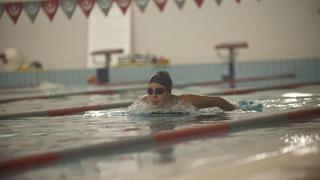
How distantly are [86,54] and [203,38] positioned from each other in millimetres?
2743

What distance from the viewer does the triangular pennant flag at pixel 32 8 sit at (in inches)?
508

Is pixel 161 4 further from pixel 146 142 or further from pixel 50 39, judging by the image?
pixel 146 142

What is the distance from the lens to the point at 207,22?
11.2m

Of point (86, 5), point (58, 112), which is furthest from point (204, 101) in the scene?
point (86, 5)

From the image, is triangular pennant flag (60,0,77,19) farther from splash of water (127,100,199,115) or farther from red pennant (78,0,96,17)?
splash of water (127,100,199,115)

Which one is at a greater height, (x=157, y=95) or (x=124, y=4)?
(x=124, y=4)

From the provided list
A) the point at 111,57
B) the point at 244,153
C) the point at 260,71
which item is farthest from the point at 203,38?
the point at 244,153

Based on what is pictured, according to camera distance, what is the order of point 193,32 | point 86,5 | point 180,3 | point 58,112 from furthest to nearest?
point 86,5 → point 180,3 → point 193,32 → point 58,112

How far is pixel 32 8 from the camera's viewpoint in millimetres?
12984

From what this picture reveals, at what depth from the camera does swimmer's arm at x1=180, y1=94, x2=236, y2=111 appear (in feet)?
15.2

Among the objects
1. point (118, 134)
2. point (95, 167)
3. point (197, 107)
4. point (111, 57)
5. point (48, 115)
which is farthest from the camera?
point (111, 57)

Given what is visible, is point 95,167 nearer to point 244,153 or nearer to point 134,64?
point 244,153

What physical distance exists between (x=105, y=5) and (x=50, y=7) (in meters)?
1.40

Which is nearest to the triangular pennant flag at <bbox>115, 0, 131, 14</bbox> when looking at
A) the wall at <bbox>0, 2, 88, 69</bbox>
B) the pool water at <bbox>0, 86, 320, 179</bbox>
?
the wall at <bbox>0, 2, 88, 69</bbox>
